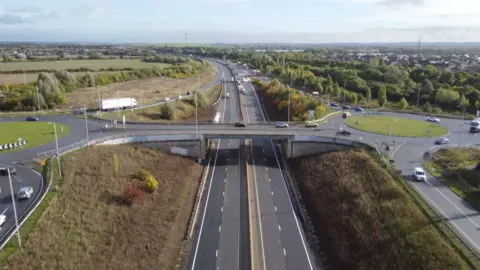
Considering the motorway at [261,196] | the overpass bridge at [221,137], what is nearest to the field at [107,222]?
the motorway at [261,196]

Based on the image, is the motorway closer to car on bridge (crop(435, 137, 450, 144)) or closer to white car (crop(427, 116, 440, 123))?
car on bridge (crop(435, 137, 450, 144))

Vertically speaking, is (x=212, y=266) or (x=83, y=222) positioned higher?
(x=83, y=222)

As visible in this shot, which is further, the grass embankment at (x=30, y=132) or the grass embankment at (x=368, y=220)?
the grass embankment at (x=30, y=132)

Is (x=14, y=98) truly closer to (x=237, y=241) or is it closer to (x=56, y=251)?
(x=56, y=251)

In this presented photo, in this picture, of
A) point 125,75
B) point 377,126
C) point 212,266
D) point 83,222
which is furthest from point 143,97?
point 212,266

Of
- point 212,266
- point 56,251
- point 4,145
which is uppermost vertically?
point 4,145

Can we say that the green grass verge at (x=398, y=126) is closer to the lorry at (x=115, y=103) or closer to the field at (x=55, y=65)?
the lorry at (x=115, y=103)

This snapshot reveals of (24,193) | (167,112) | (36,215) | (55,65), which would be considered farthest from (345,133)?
(55,65)
